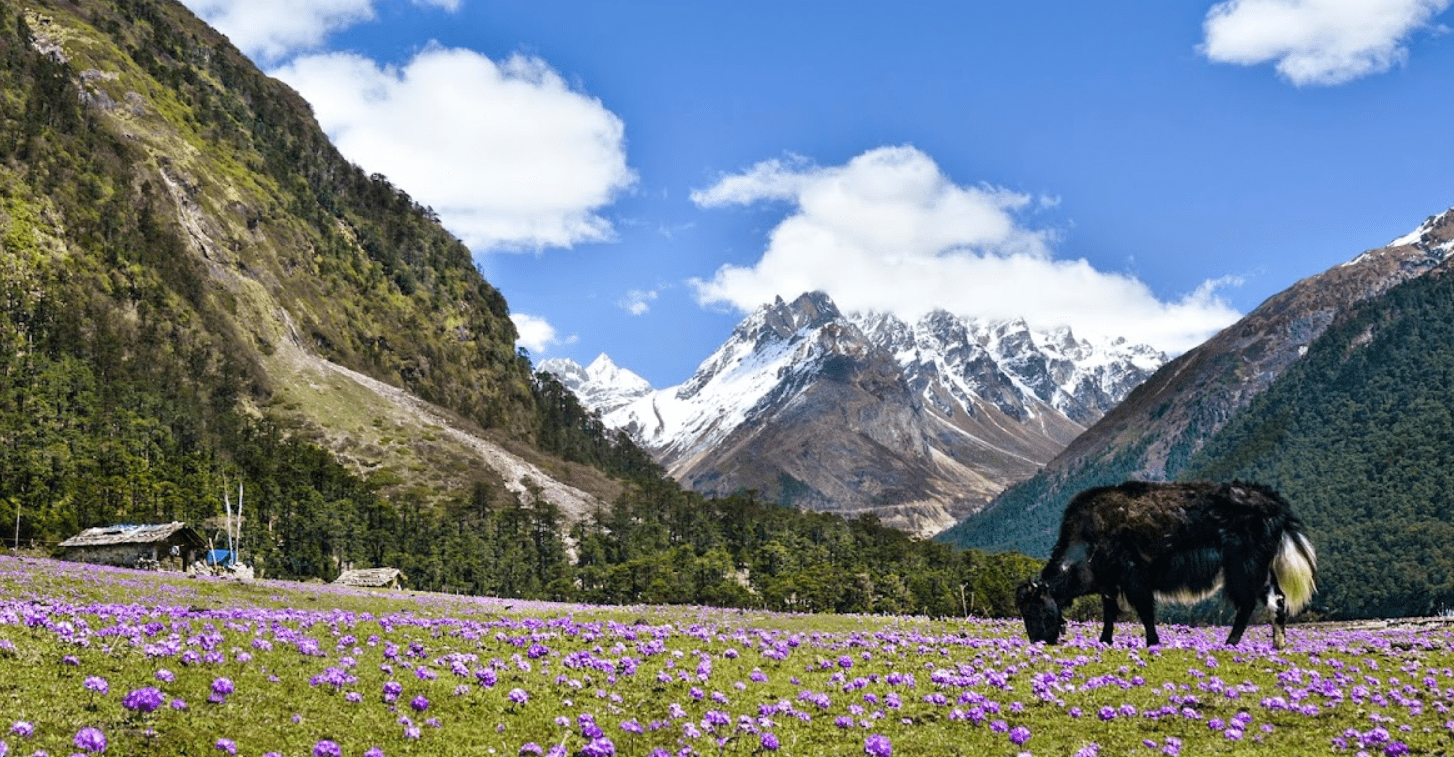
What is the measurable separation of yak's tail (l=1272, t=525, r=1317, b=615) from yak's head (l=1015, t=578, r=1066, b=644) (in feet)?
21.8

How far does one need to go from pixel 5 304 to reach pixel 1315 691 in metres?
180

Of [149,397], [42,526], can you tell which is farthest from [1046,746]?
[149,397]

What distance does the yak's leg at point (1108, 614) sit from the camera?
1057 inches

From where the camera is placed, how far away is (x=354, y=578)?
83.4 meters

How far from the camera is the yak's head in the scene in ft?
89.2

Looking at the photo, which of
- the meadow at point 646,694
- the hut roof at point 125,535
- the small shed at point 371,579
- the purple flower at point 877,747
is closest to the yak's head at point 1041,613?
the meadow at point 646,694

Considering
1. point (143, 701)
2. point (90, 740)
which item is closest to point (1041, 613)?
point (143, 701)

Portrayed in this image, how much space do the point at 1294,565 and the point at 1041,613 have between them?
759 cm

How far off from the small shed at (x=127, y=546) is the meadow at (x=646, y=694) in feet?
222

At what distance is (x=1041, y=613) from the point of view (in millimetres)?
27375

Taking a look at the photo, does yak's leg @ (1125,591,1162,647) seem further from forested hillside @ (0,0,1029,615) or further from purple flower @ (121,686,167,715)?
forested hillside @ (0,0,1029,615)

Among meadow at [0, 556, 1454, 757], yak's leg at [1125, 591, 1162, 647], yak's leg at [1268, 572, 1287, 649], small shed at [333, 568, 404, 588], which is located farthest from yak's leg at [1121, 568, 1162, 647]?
small shed at [333, 568, 404, 588]

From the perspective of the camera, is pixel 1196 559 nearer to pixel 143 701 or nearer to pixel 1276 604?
pixel 1276 604

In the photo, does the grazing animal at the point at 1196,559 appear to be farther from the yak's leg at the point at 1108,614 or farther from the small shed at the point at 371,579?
the small shed at the point at 371,579
